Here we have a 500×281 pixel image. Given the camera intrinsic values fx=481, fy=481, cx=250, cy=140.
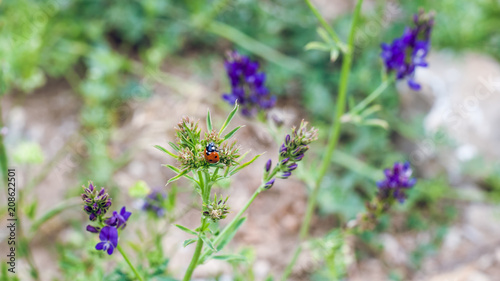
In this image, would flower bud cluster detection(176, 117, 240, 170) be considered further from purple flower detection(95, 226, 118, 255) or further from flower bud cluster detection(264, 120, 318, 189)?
purple flower detection(95, 226, 118, 255)

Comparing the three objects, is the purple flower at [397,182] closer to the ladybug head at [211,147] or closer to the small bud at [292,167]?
the small bud at [292,167]

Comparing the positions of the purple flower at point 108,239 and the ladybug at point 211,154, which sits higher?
the ladybug at point 211,154

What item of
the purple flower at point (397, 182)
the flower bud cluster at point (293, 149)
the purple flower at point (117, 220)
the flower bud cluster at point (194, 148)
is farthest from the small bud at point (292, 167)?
the purple flower at point (397, 182)

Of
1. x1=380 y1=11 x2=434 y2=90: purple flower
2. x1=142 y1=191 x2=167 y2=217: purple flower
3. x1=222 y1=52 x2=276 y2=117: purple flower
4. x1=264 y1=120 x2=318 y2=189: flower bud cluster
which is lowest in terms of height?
x1=264 y1=120 x2=318 y2=189: flower bud cluster

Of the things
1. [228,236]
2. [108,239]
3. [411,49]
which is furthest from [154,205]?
[411,49]

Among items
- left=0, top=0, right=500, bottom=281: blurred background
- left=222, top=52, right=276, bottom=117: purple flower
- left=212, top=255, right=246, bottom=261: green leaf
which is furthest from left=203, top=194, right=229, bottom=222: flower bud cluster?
left=0, top=0, right=500, bottom=281: blurred background
